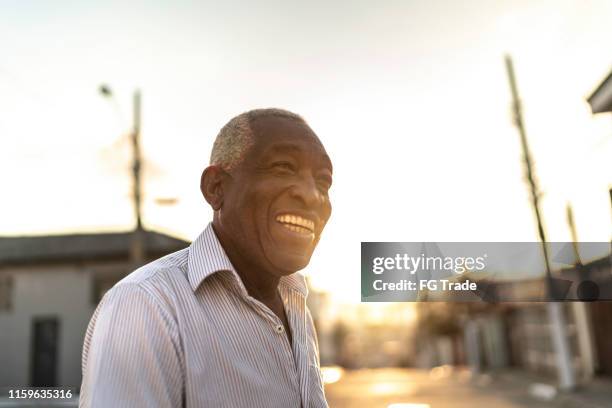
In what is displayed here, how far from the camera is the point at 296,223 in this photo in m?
1.61

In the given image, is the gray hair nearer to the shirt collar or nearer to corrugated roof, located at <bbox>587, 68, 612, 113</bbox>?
the shirt collar

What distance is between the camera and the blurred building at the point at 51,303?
20.3 m

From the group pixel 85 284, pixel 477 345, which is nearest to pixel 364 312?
pixel 477 345

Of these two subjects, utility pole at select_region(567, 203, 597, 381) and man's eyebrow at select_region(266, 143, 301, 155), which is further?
utility pole at select_region(567, 203, 597, 381)

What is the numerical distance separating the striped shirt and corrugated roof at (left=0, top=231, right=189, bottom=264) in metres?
19.0

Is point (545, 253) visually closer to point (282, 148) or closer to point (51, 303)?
point (282, 148)

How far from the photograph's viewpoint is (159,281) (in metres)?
1.41

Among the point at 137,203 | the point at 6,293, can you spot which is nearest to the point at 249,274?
the point at 137,203

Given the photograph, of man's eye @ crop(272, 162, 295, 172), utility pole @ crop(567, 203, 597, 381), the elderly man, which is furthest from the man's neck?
utility pole @ crop(567, 203, 597, 381)

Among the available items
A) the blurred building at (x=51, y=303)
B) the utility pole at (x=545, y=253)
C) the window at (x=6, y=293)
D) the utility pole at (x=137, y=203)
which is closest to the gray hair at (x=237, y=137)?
the utility pole at (x=137, y=203)

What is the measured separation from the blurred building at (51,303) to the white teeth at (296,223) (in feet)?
62.2

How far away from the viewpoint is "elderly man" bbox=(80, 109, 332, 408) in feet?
4.17

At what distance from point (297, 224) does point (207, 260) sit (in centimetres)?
25

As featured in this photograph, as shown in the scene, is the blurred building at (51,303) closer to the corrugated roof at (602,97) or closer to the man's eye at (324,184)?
the corrugated roof at (602,97)
